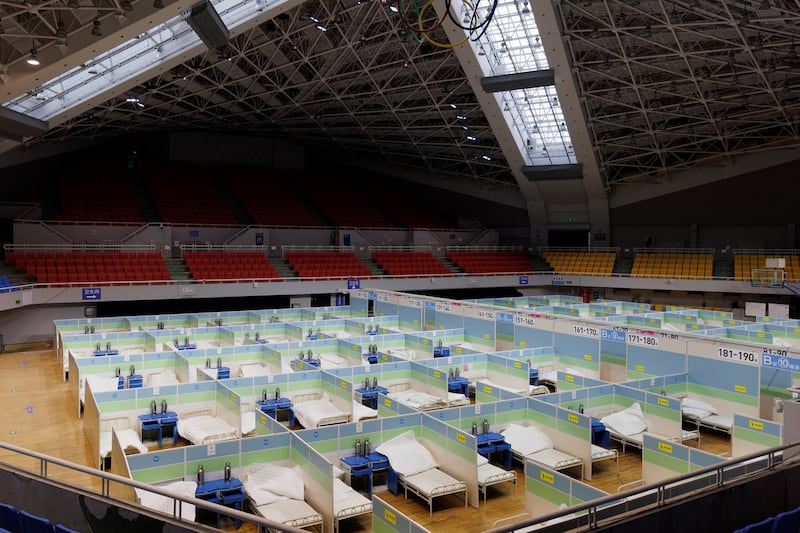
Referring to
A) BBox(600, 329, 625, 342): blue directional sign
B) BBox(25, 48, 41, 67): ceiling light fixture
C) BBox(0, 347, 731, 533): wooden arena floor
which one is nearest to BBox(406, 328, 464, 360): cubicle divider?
BBox(600, 329, 625, 342): blue directional sign

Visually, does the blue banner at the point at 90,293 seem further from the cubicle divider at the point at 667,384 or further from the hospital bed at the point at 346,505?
the cubicle divider at the point at 667,384

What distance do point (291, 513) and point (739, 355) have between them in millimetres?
8658

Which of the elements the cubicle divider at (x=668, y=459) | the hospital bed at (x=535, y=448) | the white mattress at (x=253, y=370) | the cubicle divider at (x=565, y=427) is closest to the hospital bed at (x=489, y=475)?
the hospital bed at (x=535, y=448)

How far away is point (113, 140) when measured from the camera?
120 feet

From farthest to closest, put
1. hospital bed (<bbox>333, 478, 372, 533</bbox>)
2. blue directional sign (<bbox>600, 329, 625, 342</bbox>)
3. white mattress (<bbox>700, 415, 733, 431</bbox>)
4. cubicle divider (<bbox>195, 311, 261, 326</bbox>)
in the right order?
cubicle divider (<bbox>195, 311, 261, 326</bbox>) → blue directional sign (<bbox>600, 329, 625, 342</bbox>) → white mattress (<bbox>700, 415, 733, 431</bbox>) → hospital bed (<bbox>333, 478, 372, 533</bbox>)

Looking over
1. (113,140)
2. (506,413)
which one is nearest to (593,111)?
(506,413)

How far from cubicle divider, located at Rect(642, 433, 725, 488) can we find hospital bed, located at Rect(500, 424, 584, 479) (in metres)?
1.22

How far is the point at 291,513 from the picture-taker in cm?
812

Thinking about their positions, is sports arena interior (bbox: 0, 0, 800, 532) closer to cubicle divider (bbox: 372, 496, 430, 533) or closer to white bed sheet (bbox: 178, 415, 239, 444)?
cubicle divider (bbox: 372, 496, 430, 533)

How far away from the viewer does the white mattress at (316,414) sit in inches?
464

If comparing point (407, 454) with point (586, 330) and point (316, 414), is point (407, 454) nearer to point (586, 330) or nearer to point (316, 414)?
point (316, 414)

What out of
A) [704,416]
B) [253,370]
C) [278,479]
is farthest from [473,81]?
[278,479]

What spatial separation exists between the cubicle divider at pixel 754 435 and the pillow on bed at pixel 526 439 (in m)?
2.95

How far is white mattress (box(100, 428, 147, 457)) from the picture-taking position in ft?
33.5
